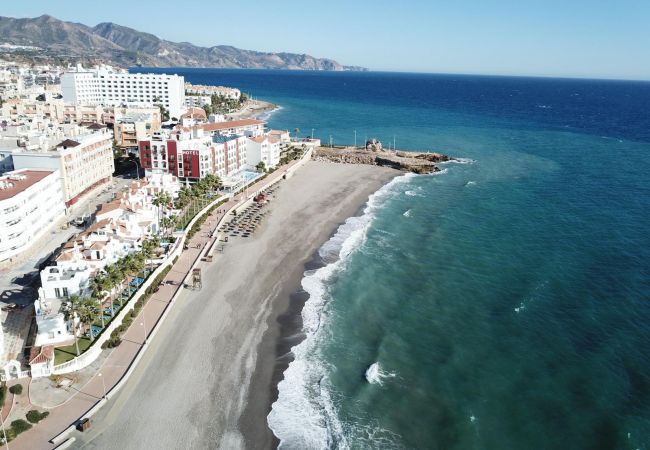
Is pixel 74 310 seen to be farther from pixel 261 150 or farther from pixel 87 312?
pixel 261 150

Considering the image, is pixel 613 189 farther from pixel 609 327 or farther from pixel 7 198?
pixel 7 198

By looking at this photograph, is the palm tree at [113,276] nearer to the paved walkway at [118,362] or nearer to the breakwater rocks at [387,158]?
the paved walkway at [118,362]

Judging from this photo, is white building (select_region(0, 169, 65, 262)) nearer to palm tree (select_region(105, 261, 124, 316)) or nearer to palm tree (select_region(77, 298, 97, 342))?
palm tree (select_region(105, 261, 124, 316))

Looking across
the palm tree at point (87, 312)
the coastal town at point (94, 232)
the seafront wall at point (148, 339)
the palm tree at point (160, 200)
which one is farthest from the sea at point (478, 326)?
the palm tree at point (160, 200)

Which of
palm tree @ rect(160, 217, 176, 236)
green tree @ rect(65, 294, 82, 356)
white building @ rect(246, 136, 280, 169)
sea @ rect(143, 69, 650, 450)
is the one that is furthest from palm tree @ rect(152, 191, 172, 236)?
white building @ rect(246, 136, 280, 169)

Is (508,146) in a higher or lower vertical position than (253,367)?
higher

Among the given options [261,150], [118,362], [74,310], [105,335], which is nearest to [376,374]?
[118,362]

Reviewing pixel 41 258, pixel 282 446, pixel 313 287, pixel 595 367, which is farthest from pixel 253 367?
pixel 41 258

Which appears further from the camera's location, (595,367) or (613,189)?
(613,189)
